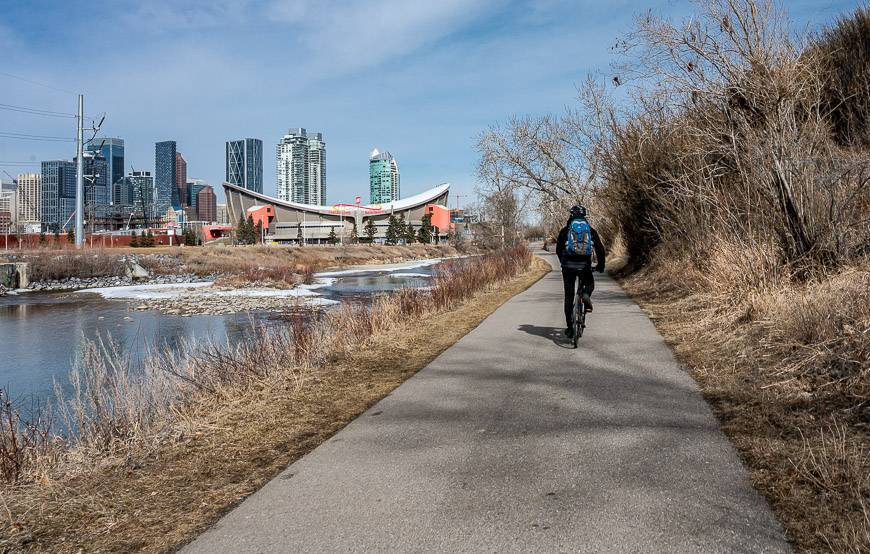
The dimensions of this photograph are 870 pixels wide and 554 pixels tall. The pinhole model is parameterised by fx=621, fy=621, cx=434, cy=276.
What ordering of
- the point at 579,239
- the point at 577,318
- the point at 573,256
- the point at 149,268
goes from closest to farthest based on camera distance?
the point at 577,318 < the point at 579,239 < the point at 573,256 < the point at 149,268

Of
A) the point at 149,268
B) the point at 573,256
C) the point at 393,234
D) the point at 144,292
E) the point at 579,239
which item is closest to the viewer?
the point at 579,239

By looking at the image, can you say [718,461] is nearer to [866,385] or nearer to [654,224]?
[866,385]

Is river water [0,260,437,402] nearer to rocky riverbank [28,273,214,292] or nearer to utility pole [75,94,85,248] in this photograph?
rocky riverbank [28,273,214,292]

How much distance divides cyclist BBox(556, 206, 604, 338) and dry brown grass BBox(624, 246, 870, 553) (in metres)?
1.46

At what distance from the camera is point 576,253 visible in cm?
879

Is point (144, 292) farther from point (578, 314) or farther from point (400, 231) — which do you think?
point (400, 231)

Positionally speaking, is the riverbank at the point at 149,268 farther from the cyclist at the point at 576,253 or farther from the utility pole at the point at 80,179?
the cyclist at the point at 576,253

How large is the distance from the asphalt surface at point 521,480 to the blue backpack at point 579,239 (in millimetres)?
2447

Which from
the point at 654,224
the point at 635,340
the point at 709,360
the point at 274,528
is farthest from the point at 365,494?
the point at 654,224

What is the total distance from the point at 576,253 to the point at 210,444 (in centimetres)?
558

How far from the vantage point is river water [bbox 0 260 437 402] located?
11.1 m

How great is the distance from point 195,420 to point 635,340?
601 cm

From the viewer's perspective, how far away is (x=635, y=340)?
351 inches

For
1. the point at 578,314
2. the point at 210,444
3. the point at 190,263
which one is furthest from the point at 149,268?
the point at 210,444
